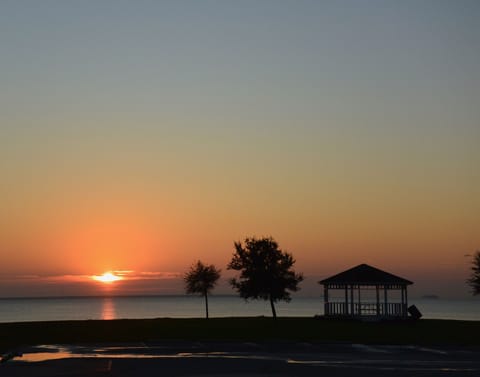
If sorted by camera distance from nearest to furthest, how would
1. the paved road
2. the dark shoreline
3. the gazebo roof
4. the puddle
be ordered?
the paved road → the puddle → the dark shoreline → the gazebo roof

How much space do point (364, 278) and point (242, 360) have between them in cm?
3277

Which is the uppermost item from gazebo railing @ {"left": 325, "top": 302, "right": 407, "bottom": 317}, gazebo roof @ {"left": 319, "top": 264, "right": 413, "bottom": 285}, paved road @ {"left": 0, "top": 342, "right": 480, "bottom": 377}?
gazebo roof @ {"left": 319, "top": 264, "right": 413, "bottom": 285}

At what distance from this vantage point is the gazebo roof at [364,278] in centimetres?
5875

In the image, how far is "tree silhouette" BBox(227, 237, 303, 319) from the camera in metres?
62.3

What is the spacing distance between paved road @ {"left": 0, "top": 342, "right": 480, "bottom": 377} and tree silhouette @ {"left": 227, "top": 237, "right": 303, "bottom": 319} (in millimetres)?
26465

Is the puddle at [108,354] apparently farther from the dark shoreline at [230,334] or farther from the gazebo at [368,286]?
the gazebo at [368,286]

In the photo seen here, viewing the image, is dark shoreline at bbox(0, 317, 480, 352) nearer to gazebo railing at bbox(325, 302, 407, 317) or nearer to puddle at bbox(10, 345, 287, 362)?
puddle at bbox(10, 345, 287, 362)

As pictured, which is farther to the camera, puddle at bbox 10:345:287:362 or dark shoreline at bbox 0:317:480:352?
dark shoreline at bbox 0:317:480:352

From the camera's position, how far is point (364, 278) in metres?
59.0

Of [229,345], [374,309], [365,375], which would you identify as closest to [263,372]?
[365,375]

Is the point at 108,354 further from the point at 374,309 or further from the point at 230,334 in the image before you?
the point at 374,309

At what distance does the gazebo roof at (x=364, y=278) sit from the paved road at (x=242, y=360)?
77.1ft

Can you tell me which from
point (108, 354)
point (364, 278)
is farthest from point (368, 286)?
point (108, 354)

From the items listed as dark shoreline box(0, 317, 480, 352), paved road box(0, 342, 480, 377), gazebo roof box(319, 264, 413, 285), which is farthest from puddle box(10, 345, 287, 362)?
gazebo roof box(319, 264, 413, 285)
